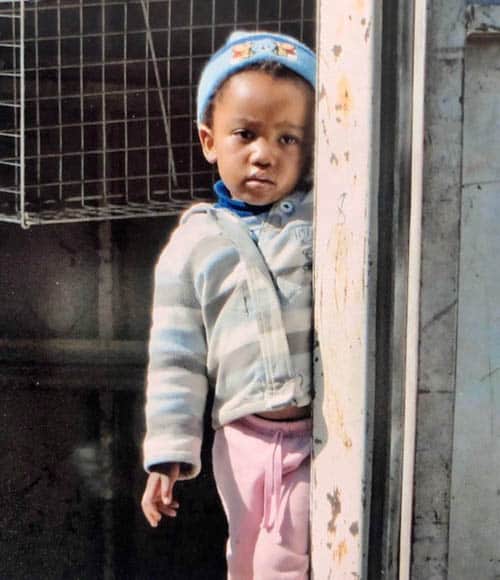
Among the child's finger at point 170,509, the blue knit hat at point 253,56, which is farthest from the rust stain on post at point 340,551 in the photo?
the blue knit hat at point 253,56

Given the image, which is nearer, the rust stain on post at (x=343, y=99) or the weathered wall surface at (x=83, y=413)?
the rust stain on post at (x=343, y=99)

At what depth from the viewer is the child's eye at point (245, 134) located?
2.37 metres

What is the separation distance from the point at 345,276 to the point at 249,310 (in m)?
0.21

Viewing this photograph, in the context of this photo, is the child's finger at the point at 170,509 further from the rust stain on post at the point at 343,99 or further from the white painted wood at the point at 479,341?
the rust stain on post at the point at 343,99

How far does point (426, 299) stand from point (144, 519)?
0.77 meters

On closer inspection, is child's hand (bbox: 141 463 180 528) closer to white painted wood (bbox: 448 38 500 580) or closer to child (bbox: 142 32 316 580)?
child (bbox: 142 32 316 580)

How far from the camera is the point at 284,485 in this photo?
7.83 feet

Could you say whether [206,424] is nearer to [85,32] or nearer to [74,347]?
[74,347]

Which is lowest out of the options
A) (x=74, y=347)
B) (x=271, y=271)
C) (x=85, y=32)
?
(x=74, y=347)

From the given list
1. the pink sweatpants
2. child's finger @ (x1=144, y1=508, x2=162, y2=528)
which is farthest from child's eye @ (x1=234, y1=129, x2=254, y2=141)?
child's finger @ (x1=144, y1=508, x2=162, y2=528)

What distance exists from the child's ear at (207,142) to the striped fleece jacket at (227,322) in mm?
104

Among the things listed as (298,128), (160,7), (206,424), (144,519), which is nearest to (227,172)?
(298,128)

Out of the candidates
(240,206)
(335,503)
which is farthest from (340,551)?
(240,206)

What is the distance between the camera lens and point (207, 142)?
94.5 inches
